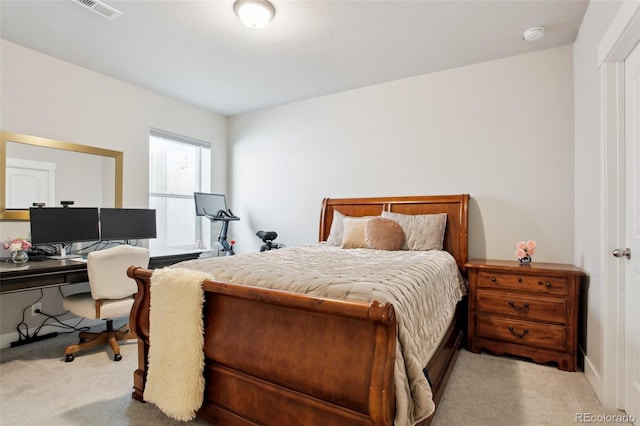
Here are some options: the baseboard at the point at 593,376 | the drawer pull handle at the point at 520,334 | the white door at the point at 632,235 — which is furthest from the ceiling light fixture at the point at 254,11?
the baseboard at the point at 593,376

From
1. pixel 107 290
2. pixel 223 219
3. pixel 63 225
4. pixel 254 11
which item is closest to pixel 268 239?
pixel 223 219

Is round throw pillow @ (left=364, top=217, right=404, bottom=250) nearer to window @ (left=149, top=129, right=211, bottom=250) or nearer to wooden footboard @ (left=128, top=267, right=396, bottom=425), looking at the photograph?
wooden footboard @ (left=128, top=267, right=396, bottom=425)

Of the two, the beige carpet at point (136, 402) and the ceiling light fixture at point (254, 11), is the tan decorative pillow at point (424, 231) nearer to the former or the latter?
the beige carpet at point (136, 402)

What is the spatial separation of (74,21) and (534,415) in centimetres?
420

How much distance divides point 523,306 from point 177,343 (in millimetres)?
2517

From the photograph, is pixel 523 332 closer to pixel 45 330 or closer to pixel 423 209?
pixel 423 209

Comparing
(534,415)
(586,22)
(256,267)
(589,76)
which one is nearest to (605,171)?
(589,76)

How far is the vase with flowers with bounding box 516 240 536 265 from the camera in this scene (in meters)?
2.74

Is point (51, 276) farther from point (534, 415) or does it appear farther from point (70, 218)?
point (534, 415)

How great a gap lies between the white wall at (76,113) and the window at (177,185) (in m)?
0.18

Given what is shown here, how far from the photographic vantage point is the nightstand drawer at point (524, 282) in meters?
2.47

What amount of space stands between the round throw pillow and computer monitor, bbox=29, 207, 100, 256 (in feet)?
8.85

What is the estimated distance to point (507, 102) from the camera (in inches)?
122

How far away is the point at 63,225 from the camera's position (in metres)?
3.01
